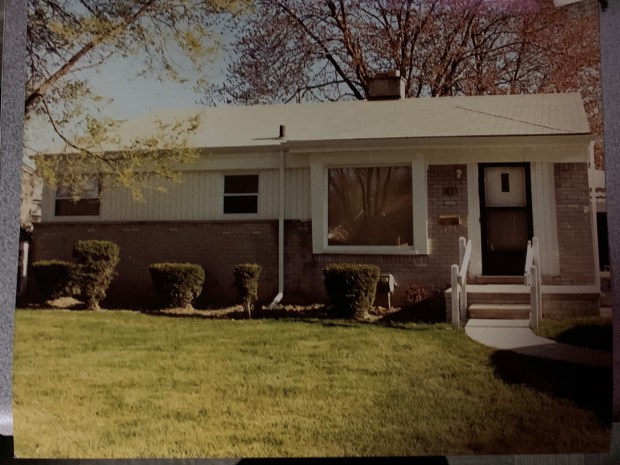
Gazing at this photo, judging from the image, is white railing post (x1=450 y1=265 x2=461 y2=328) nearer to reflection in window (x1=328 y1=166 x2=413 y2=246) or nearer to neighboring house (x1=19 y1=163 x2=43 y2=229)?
reflection in window (x1=328 y1=166 x2=413 y2=246)

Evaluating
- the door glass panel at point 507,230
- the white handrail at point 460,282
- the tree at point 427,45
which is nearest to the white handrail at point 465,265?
the white handrail at point 460,282

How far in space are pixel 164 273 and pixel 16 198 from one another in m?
0.84

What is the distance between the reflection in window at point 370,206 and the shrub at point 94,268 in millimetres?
1211

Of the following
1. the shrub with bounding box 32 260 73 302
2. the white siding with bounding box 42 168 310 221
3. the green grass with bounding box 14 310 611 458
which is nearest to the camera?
the green grass with bounding box 14 310 611 458

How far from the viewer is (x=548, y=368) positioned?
253 cm

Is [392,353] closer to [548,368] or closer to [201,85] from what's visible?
[548,368]

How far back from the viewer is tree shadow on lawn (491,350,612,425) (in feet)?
8.24

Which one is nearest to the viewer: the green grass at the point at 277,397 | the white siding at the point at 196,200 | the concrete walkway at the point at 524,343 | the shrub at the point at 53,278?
the green grass at the point at 277,397

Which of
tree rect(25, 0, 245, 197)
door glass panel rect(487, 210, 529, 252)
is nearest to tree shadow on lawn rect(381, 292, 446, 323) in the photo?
door glass panel rect(487, 210, 529, 252)

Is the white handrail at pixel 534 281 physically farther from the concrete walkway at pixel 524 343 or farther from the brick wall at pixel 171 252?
the brick wall at pixel 171 252

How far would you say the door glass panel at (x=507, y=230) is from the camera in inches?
104

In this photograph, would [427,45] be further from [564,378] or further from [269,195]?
[564,378]

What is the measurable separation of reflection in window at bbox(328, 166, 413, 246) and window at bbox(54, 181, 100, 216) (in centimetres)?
131

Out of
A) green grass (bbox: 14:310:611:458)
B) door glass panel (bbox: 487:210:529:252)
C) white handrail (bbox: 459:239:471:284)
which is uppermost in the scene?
door glass panel (bbox: 487:210:529:252)
